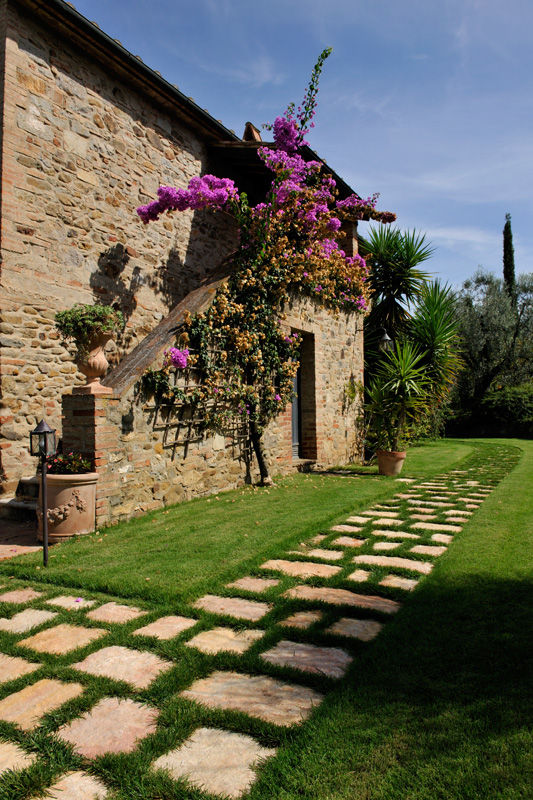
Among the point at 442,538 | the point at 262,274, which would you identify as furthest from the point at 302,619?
the point at 262,274

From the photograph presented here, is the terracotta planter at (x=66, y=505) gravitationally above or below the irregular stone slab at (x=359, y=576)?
above

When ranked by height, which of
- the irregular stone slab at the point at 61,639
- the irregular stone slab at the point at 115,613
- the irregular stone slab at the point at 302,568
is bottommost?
the irregular stone slab at the point at 61,639

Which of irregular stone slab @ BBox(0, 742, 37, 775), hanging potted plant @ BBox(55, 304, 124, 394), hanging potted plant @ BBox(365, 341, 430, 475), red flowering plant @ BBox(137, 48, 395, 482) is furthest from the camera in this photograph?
hanging potted plant @ BBox(365, 341, 430, 475)

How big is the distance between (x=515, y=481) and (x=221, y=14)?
7.05 meters

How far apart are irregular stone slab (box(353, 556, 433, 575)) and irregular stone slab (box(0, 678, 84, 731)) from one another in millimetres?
2140

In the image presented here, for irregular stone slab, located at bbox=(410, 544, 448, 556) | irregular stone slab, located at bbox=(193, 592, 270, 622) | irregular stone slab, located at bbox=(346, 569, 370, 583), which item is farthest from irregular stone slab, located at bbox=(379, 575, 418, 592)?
irregular stone slab, located at bbox=(193, 592, 270, 622)

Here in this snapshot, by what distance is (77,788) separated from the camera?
1.53 m

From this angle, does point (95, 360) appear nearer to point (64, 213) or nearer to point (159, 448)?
point (159, 448)

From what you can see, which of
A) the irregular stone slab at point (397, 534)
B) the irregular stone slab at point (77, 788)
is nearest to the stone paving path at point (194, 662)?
the irregular stone slab at point (77, 788)

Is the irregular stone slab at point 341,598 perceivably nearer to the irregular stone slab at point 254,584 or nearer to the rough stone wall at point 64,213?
the irregular stone slab at point 254,584

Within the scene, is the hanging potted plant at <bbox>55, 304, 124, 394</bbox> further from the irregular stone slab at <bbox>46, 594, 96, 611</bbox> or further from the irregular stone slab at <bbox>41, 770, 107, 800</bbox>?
the irregular stone slab at <bbox>41, 770, 107, 800</bbox>

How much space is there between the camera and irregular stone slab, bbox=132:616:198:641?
253cm

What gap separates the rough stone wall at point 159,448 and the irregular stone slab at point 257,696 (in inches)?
115

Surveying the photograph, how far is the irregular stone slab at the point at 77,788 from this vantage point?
58.8 inches
